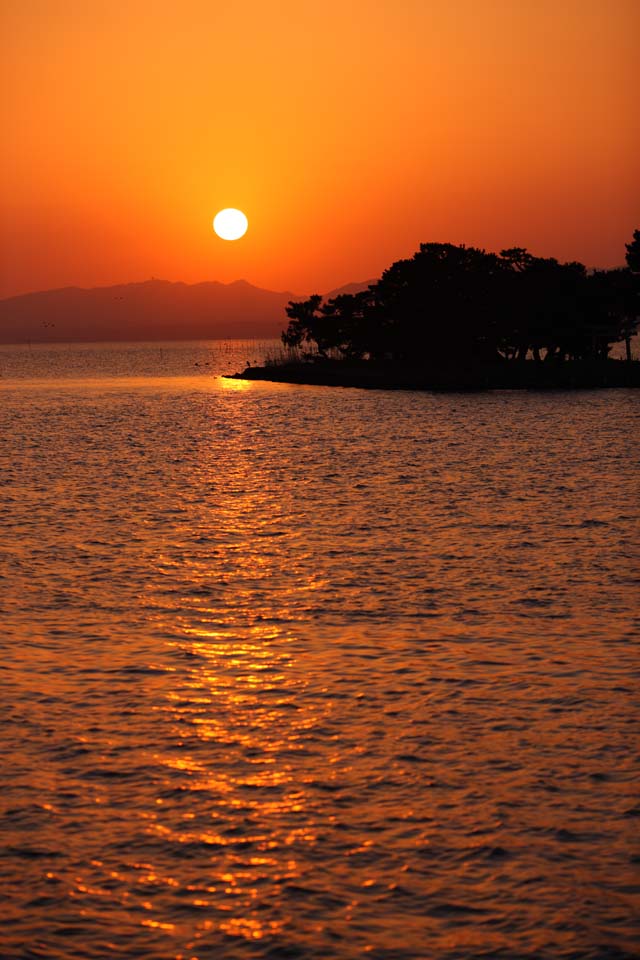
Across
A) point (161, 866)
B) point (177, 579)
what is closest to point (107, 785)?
point (161, 866)

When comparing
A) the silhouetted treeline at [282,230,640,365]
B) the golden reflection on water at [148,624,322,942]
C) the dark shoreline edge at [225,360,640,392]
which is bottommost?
the golden reflection on water at [148,624,322,942]

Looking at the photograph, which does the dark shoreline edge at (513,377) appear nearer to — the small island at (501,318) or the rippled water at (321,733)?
the small island at (501,318)

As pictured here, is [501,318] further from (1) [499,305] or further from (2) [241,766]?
(2) [241,766]

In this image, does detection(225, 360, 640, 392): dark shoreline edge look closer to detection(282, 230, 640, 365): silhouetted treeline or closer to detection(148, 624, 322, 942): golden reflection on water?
detection(282, 230, 640, 365): silhouetted treeline

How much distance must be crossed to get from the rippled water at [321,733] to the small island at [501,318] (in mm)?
104871

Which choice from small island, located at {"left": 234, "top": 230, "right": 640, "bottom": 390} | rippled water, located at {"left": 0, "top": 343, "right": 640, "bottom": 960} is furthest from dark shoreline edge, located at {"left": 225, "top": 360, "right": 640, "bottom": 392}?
rippled water, located at {"left": 0, "top": 343, "right": 640, "bottom": 960}

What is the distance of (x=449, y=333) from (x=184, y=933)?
142 m

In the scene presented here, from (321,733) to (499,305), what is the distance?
135 metres

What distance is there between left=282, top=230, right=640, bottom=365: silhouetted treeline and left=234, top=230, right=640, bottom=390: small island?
0.14 m

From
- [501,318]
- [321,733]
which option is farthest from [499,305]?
[321,733]

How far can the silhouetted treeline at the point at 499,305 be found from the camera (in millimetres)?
144125

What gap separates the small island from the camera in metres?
144

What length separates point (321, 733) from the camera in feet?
59.7

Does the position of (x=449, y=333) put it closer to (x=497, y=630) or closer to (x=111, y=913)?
(x=497, y=630)
